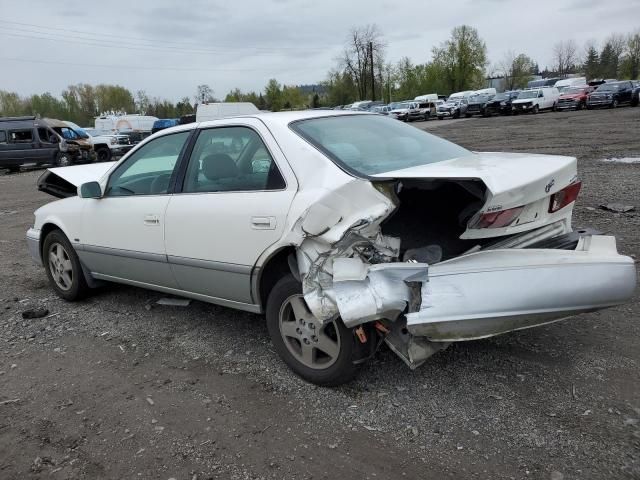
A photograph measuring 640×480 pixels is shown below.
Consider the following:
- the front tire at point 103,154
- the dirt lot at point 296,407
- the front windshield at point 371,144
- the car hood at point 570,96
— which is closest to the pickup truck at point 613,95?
the car hood at point 570,96

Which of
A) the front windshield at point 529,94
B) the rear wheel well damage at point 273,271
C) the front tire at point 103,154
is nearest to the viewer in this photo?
the rear wheel well damage at point 273,271

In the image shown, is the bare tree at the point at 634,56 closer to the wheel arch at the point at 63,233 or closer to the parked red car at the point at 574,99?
the parked red car at the point at 574,99

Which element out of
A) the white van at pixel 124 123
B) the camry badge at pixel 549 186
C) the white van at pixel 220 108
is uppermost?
the white van at pixel 124 123

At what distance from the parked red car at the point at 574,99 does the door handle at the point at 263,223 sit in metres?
35.5

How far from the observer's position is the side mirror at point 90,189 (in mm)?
4375

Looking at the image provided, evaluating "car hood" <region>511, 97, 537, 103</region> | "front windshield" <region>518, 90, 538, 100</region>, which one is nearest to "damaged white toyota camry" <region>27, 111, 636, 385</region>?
"car hood" <region>511, 97, 537, 103</region>

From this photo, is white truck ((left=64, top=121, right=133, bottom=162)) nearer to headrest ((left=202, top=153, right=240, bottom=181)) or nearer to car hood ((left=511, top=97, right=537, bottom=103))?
headrest ((left=202, top=153, right=240, bottom=181))

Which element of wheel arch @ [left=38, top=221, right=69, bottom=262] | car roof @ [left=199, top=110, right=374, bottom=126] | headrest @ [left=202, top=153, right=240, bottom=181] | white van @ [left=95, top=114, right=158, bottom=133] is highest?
white van @ [left=95, top=114, right=158, bottom=133]

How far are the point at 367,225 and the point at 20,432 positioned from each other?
2.28 meters

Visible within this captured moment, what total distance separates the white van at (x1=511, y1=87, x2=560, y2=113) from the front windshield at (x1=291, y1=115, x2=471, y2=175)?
3460 cm

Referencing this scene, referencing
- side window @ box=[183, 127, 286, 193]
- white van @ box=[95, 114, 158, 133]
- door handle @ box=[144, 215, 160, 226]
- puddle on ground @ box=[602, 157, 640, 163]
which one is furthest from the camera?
white van @ box=[95, 114, 158, 133]

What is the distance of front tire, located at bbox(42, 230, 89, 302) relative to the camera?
4871 millimetres

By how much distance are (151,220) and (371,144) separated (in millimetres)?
1755

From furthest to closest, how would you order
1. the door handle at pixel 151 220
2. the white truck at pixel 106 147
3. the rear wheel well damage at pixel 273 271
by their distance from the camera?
1. the white truck at pixel 106 147
2. the door handle at pixel 151 220
3. the rear wheel well damage at pixel 273 271
